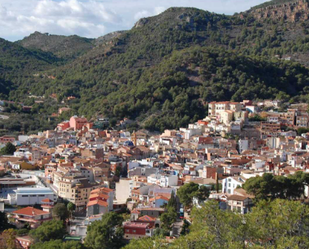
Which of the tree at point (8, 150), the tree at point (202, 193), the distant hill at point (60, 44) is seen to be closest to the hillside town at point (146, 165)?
the tree at point (202, 193)

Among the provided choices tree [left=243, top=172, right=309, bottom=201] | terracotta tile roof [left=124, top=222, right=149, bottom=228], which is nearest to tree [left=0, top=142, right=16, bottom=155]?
terracotta tile roof [left=124, top=222, right=149, bottom=228]

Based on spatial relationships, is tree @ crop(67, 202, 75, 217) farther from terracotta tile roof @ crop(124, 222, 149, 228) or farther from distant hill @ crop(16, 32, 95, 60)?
distant hill @ crop(16, 32, 95, 60)

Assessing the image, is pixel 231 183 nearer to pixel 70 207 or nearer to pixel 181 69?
pixel 70 207

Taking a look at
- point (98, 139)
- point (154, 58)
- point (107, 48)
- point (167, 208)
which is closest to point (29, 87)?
point (107, 48)

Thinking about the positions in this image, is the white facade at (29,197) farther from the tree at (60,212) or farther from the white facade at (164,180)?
the white facade at (164,180)

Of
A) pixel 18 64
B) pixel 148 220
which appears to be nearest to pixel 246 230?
pixel 148 220
